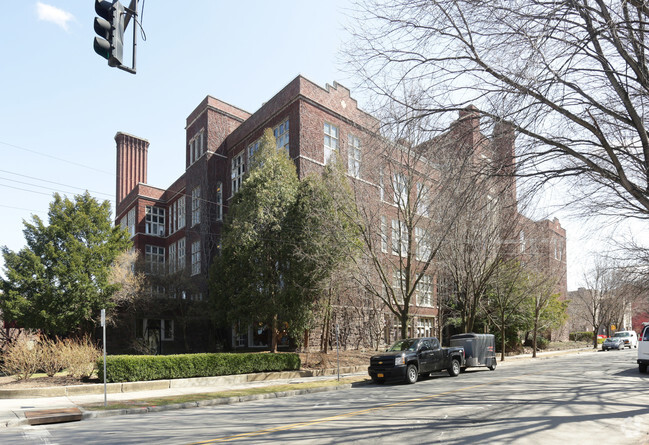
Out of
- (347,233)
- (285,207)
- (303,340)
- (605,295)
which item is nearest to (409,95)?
(347,233)

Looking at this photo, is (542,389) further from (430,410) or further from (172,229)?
(172,229)

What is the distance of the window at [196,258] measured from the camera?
3781 cm

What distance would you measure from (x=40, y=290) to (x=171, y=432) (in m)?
21.0

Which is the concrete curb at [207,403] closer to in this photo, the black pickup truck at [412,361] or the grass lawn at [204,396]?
the grass lawn at [204,396]

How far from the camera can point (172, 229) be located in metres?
45.7

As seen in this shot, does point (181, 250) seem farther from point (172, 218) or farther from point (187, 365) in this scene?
point (187, 365)

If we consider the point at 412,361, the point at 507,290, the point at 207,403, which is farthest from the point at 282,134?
the point at 207,403

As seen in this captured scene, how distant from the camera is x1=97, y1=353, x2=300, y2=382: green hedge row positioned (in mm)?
17234

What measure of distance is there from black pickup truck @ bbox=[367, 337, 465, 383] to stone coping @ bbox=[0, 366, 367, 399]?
406 centimetres

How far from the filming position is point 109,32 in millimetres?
7352

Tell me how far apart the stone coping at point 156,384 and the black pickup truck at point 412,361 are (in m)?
4.06

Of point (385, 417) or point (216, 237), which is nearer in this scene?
point (385, 417)

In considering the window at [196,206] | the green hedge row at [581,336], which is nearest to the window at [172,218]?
the window at [196,206]

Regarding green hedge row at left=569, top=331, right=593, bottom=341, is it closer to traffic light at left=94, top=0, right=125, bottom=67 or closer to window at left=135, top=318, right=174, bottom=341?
window at left=135, top=318, right=174, bottom=341
